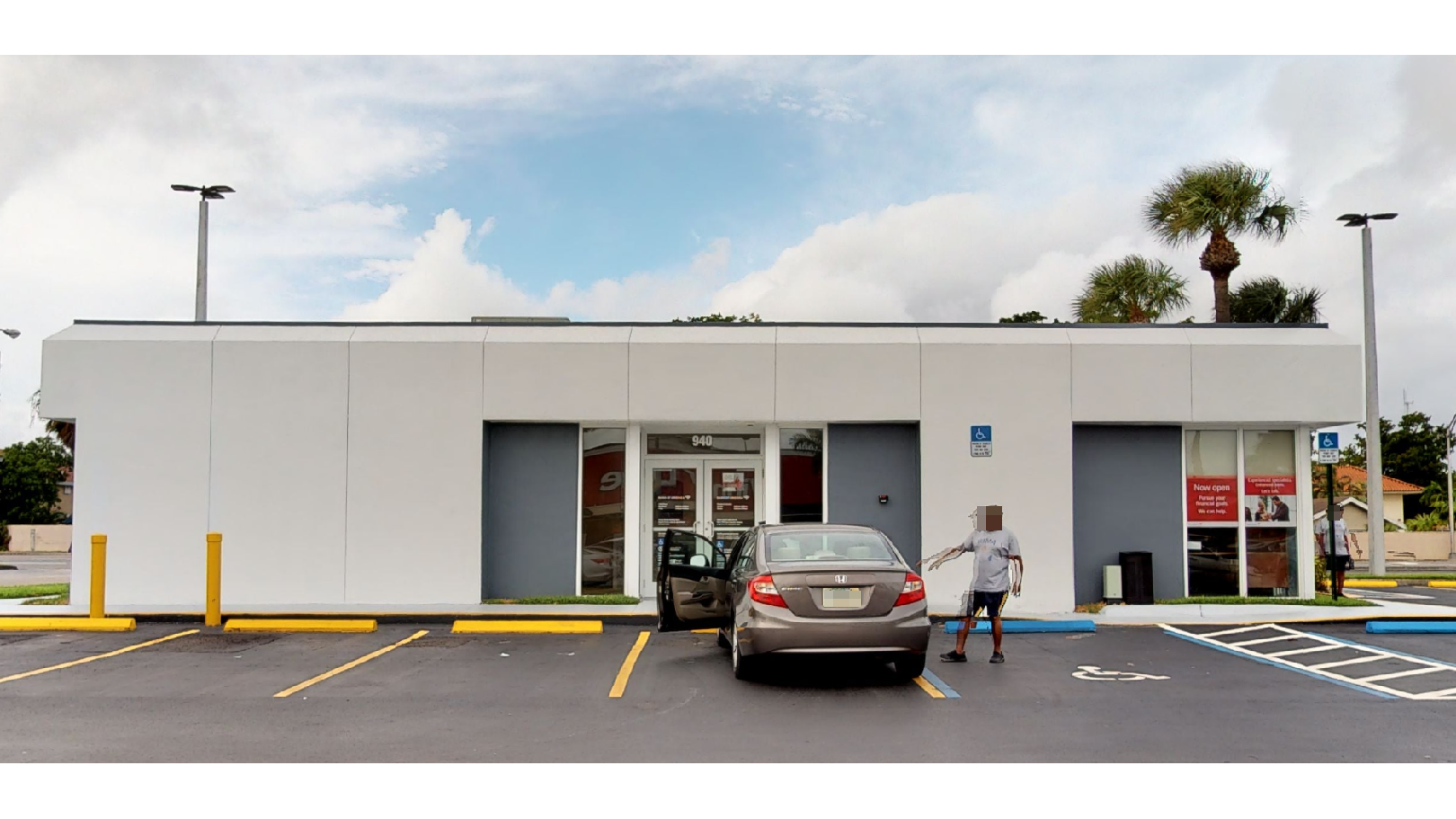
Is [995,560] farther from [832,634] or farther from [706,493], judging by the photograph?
[706,493]

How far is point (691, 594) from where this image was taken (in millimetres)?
11422

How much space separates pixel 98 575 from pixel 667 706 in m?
9.47

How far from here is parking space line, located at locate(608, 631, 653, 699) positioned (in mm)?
9867

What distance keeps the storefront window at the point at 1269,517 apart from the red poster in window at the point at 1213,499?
8.7 inches

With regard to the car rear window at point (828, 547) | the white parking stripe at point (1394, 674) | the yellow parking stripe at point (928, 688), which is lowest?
the white parking stripe at point (1394, 674)

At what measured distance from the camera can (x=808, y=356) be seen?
53.5 ft

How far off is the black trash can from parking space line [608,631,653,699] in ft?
23.4

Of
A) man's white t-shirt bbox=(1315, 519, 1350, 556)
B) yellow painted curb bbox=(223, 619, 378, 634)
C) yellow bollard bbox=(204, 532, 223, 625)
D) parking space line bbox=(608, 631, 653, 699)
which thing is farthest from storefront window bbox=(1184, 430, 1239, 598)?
yellow bollard bbox=(204, 532, 223, 625)

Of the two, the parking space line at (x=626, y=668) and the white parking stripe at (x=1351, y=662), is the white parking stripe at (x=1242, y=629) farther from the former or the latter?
the parking space line at (x=626, y=668)

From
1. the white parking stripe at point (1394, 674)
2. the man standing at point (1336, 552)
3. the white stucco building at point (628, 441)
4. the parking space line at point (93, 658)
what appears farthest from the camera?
the man standing at point (1336, 552)

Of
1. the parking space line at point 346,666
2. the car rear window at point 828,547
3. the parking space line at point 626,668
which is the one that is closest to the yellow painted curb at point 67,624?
the parking space line at point 346,666

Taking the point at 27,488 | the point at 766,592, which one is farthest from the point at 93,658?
the point at 27,488

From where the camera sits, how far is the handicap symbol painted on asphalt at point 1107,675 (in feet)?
34.4
